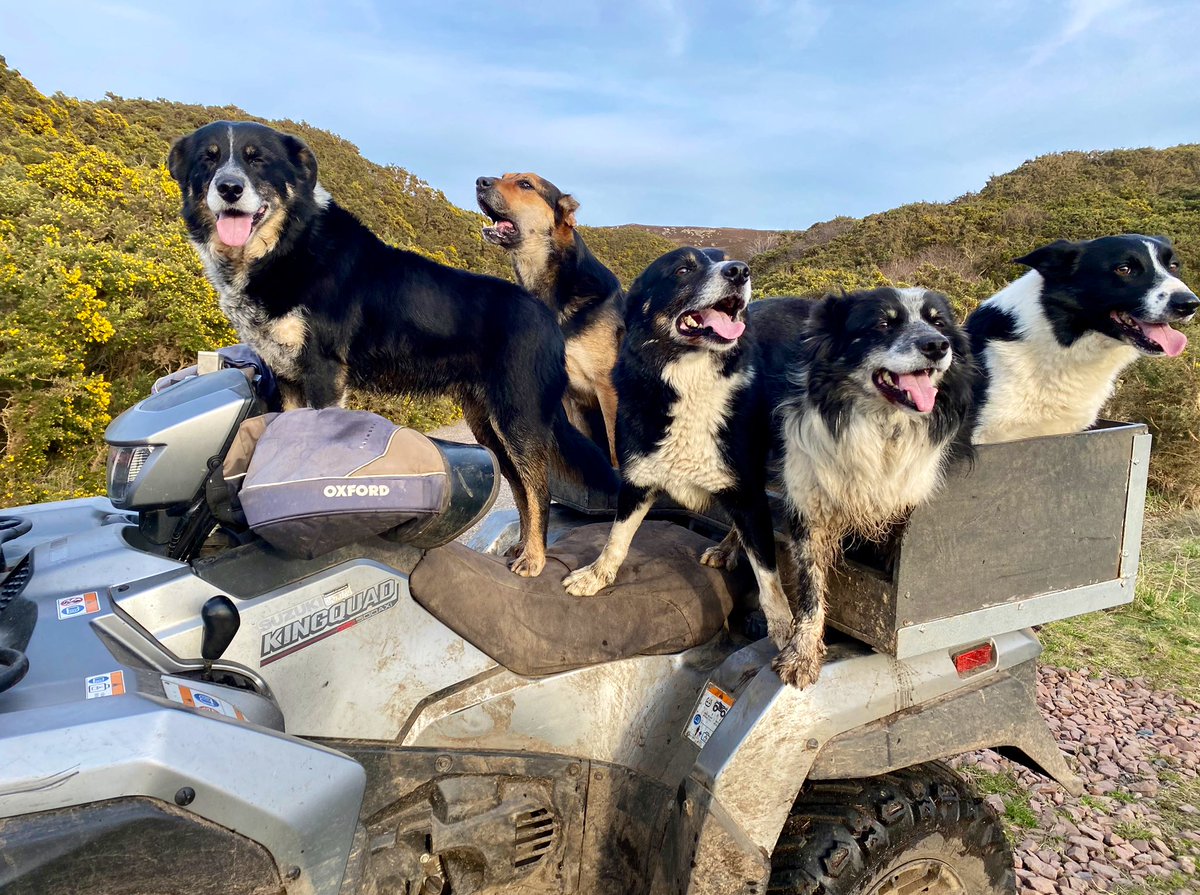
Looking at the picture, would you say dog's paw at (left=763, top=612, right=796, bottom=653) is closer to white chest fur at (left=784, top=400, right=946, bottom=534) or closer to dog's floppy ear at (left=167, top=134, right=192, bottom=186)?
white chest fur at (left=784, top=400, right=946, bottom=534)

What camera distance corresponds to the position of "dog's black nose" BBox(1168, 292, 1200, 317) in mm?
2742

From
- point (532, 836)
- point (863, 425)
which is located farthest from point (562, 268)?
point (532, 836)

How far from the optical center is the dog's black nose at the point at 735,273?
8.16 ft

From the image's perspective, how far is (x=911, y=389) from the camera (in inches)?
75.7

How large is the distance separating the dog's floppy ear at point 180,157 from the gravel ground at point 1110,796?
4.28m

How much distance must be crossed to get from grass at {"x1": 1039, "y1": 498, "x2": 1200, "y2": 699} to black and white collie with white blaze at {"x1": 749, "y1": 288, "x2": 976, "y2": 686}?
358 cm

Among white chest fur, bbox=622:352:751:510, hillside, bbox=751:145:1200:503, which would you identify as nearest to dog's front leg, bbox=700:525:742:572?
white chest fur, bbox=622:352:751:510

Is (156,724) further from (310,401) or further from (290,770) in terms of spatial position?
(310,401)

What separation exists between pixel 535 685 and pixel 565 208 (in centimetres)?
340

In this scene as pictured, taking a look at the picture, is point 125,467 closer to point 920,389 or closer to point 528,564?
point 528,564

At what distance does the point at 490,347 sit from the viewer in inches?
123

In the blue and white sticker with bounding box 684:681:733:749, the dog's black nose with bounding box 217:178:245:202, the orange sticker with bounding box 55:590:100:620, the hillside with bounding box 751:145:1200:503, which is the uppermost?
the hillside with bounding box 751:145:1200:503

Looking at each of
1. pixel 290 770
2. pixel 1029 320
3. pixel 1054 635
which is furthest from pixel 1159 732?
pixel 290 770

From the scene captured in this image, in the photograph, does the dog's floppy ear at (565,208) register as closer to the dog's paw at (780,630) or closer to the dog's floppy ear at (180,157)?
the dog's floppy ear at (180,157)
